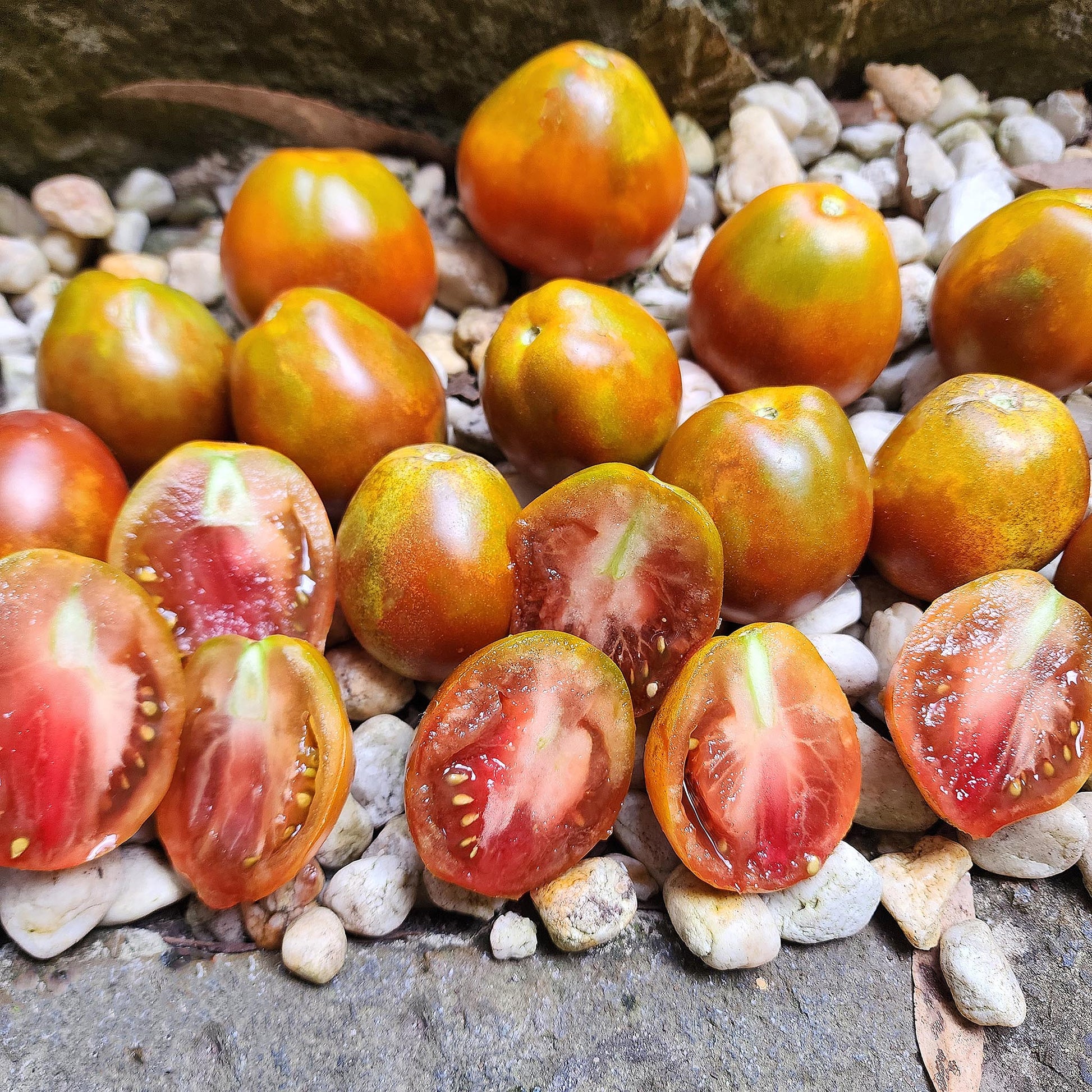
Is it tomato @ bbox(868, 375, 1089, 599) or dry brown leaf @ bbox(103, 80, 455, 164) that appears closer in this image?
tomato @ bbox(868, 375, 1089, 599)

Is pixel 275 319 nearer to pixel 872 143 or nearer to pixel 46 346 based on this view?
pixel 46 346

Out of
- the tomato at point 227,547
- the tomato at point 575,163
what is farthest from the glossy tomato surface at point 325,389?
the tomato at point 575,163

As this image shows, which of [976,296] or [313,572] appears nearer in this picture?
[313,572]

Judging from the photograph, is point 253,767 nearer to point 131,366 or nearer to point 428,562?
point 428,562

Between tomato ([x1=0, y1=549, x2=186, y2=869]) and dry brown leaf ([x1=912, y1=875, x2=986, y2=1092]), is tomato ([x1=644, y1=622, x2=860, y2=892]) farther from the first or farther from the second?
tomato ([x1=0, y1=549, x2=186, y2=869])

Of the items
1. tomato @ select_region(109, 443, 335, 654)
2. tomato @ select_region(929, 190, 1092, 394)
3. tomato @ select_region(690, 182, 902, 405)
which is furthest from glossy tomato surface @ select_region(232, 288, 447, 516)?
tomato @ select_region(929, 190, 1092, 394)

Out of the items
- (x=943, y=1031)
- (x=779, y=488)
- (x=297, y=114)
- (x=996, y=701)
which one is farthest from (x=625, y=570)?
(x=297, y=114)

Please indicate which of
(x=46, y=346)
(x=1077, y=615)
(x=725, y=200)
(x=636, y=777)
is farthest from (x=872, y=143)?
(x=46, y=346)
